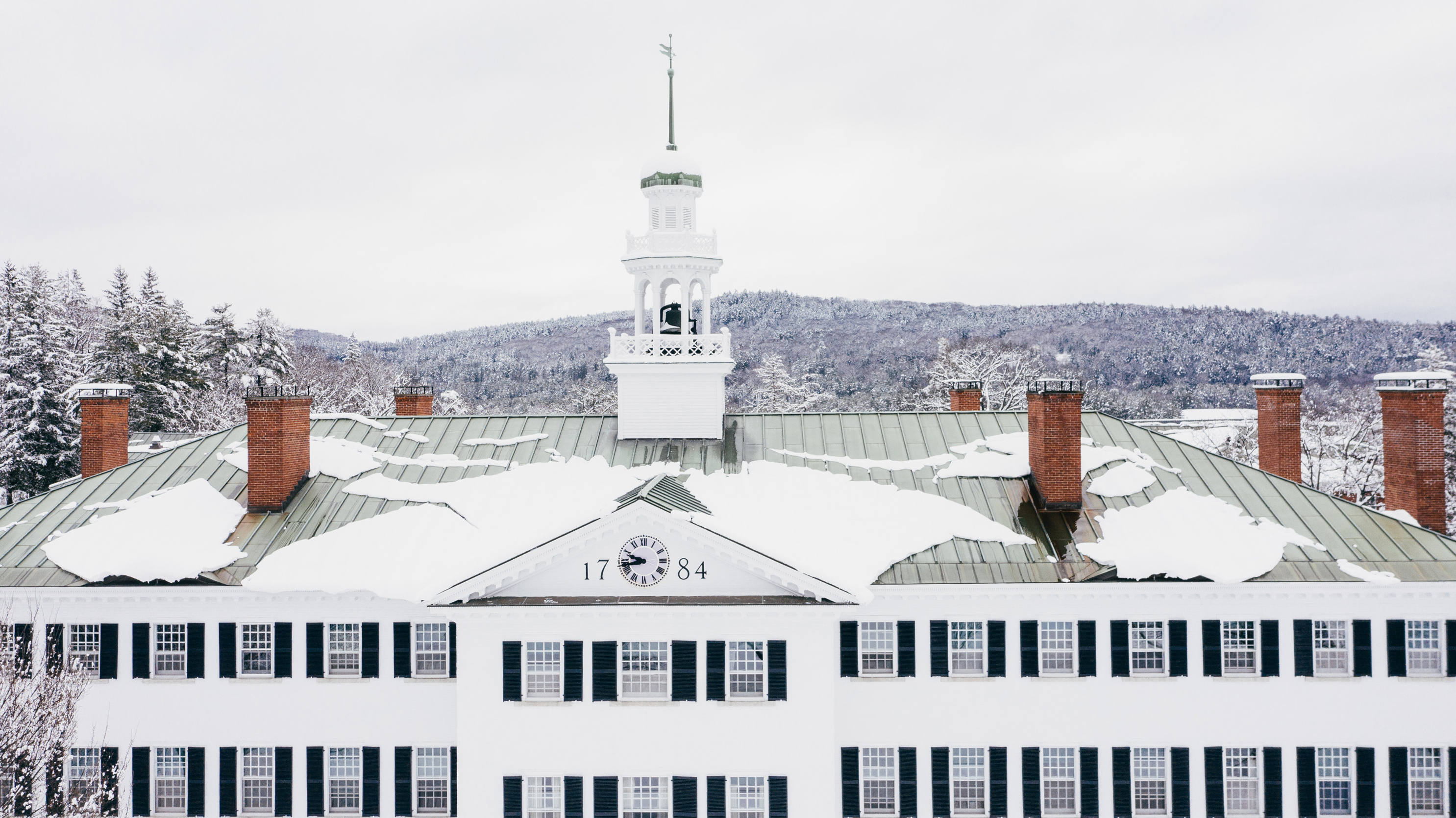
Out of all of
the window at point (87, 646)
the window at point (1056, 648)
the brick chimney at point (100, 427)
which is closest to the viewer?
the window at point (1056, 648)

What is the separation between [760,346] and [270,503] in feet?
416

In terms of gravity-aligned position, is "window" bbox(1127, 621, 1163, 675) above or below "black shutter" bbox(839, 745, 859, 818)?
above

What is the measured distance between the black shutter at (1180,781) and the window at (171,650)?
72.2 ft

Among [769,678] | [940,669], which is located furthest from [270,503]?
[940,669]

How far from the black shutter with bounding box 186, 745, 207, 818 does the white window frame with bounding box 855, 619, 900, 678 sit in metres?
14.8

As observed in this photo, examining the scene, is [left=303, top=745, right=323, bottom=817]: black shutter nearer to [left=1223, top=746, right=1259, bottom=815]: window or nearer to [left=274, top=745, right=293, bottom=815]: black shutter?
[left=274, top=745, right=293, bottom=815]: black shutter

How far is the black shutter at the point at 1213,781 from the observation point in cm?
2158

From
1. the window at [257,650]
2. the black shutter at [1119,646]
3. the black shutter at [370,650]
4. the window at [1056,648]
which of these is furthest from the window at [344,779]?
the black shutter at [1119,646]

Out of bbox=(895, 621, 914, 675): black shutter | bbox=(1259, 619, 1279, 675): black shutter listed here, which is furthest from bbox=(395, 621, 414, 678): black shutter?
bbox=(1259, 619, 1279, 675): black shutter

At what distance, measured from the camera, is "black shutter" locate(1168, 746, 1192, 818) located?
2170 centimetres

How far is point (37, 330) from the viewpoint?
55094 millimetres

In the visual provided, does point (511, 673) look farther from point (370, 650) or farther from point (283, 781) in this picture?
point (283, 781)

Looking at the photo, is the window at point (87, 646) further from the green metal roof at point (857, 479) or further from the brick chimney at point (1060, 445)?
the brick chimney at point (1060, 445)

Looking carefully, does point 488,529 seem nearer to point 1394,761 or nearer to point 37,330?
point 1394,761
